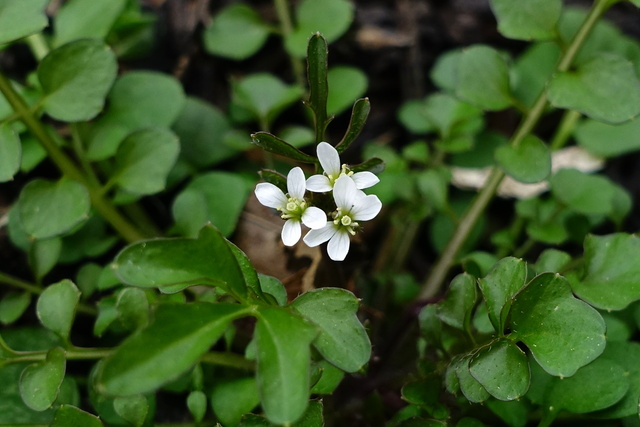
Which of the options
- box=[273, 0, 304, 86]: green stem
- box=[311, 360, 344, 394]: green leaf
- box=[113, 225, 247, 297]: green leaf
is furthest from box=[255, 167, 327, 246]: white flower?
box=[273, 0, 304, 86]: green stem

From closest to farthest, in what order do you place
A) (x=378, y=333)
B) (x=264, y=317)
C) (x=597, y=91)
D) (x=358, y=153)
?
(x=264, y=317)
(x=597, y=91)
(x=378, y=333)
(x=358, y=153)

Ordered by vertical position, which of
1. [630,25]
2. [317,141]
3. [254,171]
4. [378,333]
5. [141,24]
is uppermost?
[317,141]

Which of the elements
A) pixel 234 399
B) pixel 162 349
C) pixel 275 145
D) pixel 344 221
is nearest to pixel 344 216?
pixel 344 221

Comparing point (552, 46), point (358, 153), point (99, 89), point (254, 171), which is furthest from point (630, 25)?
point (99, 89)

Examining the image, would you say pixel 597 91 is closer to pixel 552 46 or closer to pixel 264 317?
pixel 552 46

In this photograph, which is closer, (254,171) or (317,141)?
(317,141)

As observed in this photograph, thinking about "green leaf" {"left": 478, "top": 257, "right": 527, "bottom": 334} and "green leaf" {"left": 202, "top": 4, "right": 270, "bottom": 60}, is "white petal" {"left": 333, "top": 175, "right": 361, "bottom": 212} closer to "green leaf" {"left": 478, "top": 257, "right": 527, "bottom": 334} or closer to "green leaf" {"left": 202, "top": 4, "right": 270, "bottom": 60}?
"green leaf" {"left": 478, "top": 257, "right": 527, "bottom": 334}

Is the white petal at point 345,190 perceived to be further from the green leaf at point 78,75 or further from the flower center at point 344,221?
the green leaf at point 78,75
